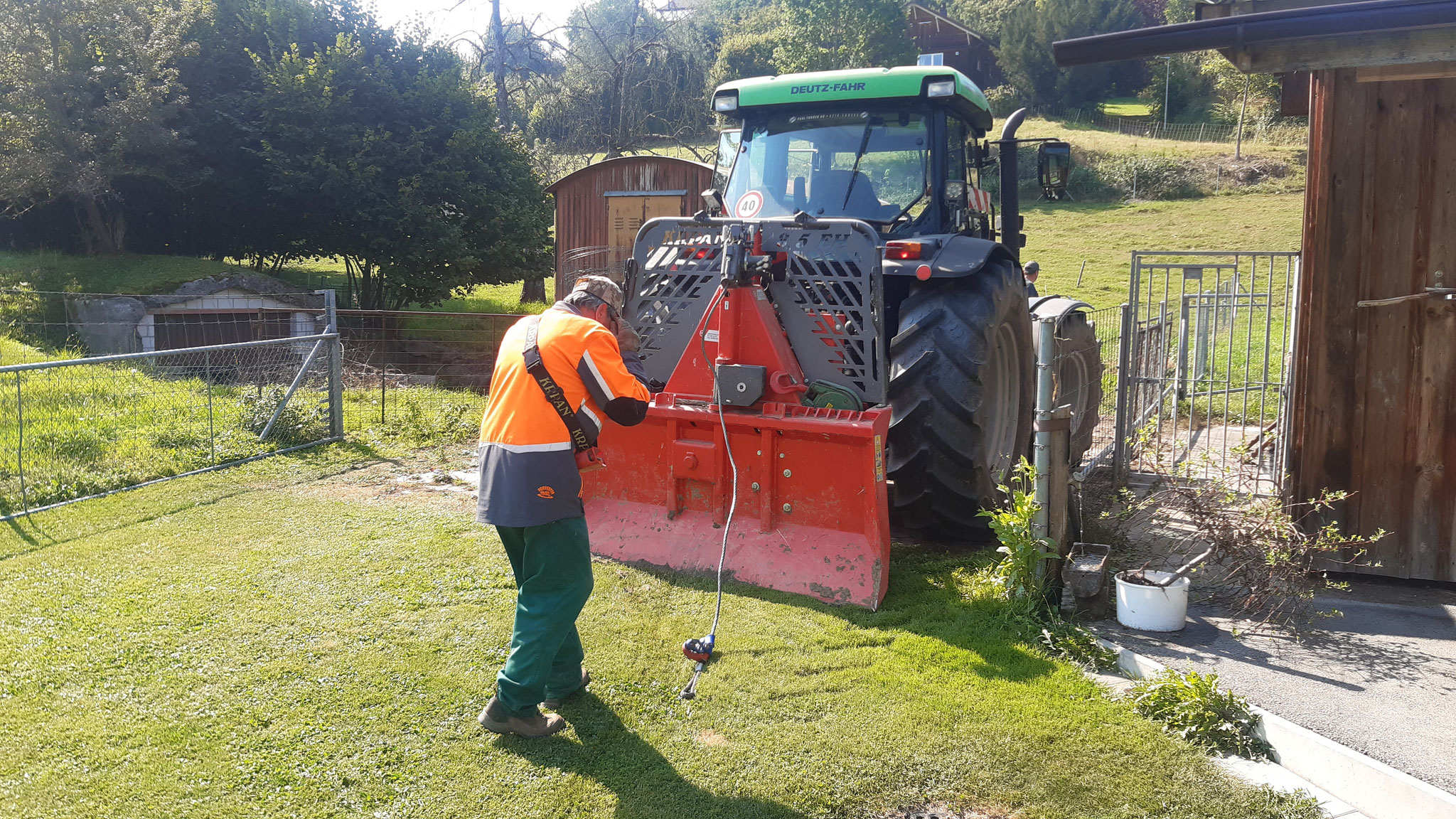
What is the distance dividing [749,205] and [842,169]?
A: 62 cm

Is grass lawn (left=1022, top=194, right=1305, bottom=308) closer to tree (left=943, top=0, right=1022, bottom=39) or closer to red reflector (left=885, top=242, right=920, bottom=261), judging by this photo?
red reflector (left=885, top=242, right=920, bottom=261)

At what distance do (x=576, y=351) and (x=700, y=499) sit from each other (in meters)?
1.87

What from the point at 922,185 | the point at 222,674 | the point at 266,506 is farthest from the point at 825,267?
the point at 266,506

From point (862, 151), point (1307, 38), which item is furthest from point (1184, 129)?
point (1307, 38)

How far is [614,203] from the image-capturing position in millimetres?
16312

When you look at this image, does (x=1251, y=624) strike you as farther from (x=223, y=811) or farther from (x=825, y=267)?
(x=223, y=811)

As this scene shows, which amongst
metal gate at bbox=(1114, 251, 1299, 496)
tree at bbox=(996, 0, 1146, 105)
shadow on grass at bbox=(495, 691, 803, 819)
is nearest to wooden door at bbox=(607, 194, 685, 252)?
metal gate at bbox=(1114, 251, 1299, 496)

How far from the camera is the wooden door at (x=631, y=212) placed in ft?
51.6

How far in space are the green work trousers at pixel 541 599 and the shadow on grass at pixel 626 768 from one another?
17cm

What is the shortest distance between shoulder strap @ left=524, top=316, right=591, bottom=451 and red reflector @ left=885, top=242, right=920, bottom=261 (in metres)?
2.46

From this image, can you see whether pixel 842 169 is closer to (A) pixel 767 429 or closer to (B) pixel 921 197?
(B) pixel 921 197

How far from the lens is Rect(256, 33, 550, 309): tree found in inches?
727

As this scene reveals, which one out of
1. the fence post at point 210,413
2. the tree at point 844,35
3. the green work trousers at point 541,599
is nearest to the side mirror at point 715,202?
the green work trousers at point 541,599

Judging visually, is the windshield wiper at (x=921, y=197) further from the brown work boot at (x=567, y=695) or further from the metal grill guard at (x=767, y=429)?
the brown work boot at (x=567, y=695)
